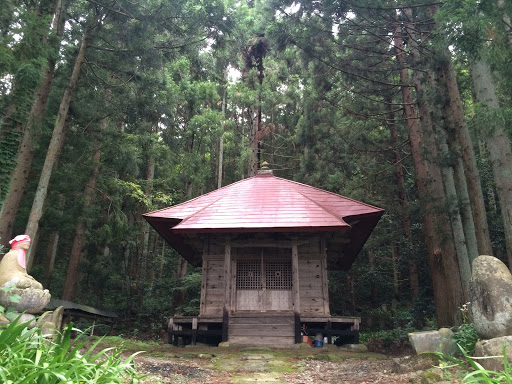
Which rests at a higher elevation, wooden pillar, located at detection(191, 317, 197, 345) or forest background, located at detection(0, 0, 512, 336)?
forest background, located at detection(0, 0, 512, 336)

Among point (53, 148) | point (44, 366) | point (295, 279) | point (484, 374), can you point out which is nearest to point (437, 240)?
point (295, 279)

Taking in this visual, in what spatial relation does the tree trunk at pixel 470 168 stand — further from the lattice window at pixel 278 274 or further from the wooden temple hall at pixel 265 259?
the lattice window at pixel 278 274

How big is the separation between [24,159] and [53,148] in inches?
28.5

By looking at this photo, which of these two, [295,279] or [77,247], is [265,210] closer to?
[295,279]

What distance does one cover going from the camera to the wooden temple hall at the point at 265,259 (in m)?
8.45

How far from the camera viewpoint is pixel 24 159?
30.6ft

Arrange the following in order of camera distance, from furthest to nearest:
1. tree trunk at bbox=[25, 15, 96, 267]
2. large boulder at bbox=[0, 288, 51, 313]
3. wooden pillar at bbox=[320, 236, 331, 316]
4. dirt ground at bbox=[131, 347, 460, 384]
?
wooden pillar at bbox=[320, 236, 331, 316]
tree trunk at bbox=[25, 15, 96, 267]
dirt ground at bbox=[131, 347, 460, 384]
large boulder at bbox=[0, 288, 51, 313]

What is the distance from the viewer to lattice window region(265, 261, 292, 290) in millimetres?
9219

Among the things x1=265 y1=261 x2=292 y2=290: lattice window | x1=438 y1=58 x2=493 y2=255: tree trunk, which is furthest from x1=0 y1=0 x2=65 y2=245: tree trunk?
x1=438 y1=58 x2=493 y2=255: tree trunk

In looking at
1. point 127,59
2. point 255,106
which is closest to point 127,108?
point 127,59

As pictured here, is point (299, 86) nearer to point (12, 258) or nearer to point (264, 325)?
point (264, 325)

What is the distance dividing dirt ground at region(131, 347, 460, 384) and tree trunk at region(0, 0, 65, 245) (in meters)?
5.04

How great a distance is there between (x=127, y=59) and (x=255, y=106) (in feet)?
34.6

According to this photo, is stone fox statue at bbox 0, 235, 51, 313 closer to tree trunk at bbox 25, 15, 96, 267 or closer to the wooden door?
tree trunk at bbox 25, 15, 96, 267
